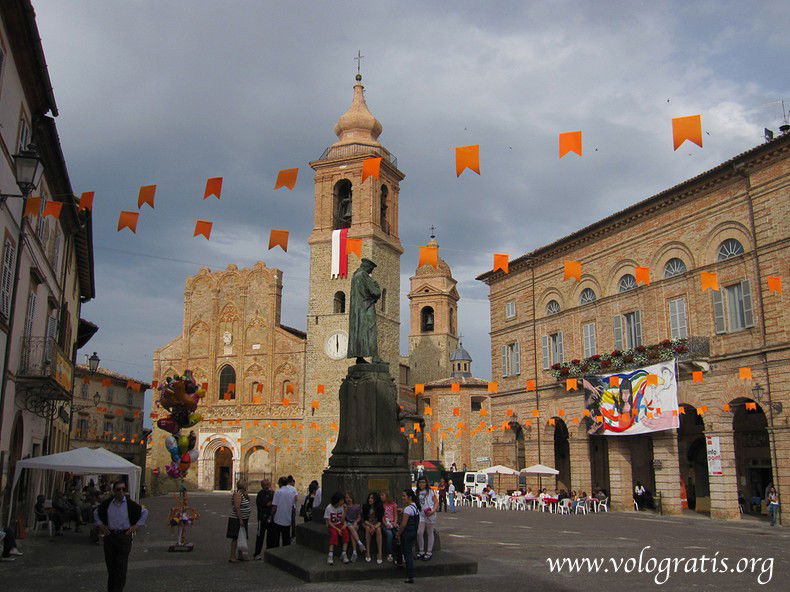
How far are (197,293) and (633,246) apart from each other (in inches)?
1284

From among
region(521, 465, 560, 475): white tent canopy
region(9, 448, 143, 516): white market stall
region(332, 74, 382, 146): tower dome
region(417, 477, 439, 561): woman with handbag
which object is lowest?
region(417, 477, 439, 561): woman with handbag

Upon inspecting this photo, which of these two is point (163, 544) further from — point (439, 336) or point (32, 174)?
point (439, 336)

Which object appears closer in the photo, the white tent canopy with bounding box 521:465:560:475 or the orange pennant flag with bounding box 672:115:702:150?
the orange pennant flag with bounding box 672:115:702:150

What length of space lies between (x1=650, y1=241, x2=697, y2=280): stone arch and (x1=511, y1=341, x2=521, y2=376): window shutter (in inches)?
370

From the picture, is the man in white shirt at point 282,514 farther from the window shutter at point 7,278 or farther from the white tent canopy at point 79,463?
the window shutter at point 7,278

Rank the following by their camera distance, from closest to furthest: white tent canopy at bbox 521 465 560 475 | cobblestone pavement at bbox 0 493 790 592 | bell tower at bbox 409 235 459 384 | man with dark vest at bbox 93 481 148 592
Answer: man with dark vest at bbox 93 481 148 592, cobblestone pavement at bbox 0 493 790 592, white tent canopy at bbox 521 465 560 475, bell tower at bbox 409 235 459 384

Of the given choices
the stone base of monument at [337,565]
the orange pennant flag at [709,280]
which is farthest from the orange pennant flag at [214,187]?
the orange pennant flag at [709,280]

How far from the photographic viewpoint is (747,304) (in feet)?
78.8

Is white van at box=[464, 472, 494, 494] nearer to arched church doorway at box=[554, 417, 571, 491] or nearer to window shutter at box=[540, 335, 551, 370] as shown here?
arched church doorway at box=[554, 417, 571, 491]

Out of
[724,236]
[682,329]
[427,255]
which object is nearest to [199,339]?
[427,255]

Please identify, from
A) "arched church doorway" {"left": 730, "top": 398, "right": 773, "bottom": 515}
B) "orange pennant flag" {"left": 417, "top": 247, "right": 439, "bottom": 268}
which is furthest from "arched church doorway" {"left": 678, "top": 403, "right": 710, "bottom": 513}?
"orange pennant flag" {"left": 417, "top": 247, "right": 439, "bottom": 268}

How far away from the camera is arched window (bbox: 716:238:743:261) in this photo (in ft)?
80.9

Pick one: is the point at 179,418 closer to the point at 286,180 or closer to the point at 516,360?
the point at 286,180

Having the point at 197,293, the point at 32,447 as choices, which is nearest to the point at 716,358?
the point at 32,447
